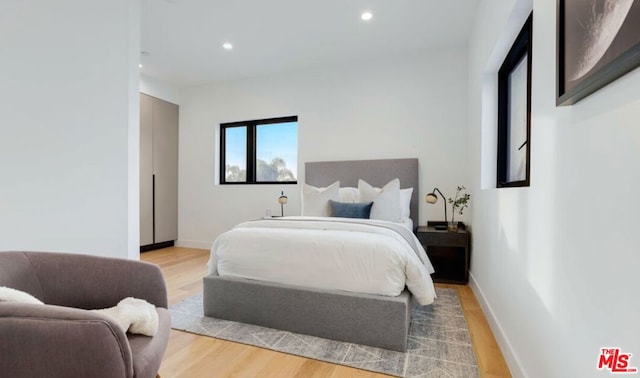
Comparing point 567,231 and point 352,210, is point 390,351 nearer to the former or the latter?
point 567,231

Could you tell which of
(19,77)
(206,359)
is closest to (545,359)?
(206,359)

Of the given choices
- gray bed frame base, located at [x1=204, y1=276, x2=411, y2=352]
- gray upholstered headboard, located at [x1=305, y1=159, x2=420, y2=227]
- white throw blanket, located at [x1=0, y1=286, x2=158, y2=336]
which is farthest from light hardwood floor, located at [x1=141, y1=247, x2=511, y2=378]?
gray upholstered headboard, located at [x1=305, y1=159, x2=420, y2=227]

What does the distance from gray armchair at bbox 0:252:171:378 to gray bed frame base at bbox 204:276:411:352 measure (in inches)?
33.6

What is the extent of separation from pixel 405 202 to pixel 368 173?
2.09 feet

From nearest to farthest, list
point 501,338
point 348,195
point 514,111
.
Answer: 1. point 501,338
2. point 514,111
3. point 348,195

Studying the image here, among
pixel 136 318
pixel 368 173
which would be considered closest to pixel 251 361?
pixel 136 318

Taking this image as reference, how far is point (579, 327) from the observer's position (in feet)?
3.14

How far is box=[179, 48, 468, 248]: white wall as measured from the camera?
3652 millimetres

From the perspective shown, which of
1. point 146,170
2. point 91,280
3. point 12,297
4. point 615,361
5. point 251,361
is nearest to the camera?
point 615,361

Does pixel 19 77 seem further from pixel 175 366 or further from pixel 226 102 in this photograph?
pixel 226 102

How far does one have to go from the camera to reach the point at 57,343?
0.80 metres

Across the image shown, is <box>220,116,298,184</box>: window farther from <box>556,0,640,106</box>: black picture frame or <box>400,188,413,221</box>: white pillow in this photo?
<box>556,0,640,106</box>: black picture frame

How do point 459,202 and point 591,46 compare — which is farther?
point 459,202

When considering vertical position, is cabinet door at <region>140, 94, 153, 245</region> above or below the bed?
above
